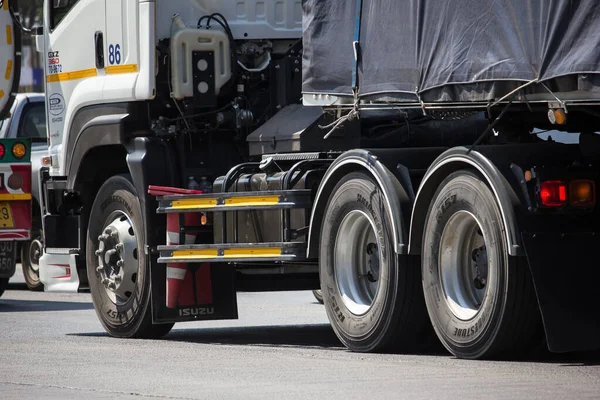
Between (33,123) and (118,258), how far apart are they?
24.2 feet

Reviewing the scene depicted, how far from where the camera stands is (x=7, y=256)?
15.9 m

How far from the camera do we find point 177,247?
1142 cm

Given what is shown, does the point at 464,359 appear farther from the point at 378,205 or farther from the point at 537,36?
the point at 537,36

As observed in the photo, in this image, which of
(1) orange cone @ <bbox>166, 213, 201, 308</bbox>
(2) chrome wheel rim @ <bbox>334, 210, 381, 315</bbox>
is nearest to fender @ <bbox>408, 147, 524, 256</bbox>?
(2) chrome wheel rim @ <bbox>334, 210, 381, 315</bbox>

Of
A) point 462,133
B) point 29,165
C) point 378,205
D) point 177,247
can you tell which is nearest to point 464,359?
point 378,205

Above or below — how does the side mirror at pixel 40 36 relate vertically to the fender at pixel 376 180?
above

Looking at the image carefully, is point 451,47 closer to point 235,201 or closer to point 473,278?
point 473,278

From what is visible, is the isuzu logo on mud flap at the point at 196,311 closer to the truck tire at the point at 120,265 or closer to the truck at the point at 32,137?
the truck tire at the point at 120,265

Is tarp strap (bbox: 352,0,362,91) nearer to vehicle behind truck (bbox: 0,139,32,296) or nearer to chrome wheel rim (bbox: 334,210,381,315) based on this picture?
chrome wheel rim (bbox: 334,210,381,315)

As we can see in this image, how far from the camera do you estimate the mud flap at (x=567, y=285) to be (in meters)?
8.52

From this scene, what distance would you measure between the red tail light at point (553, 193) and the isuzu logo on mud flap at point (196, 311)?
3847 millimetres

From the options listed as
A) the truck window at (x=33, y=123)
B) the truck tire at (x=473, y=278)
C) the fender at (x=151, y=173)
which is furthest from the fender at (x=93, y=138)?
the truck window at (x=33, y=123)

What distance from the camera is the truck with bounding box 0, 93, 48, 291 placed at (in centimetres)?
1886

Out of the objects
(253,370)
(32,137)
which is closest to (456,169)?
(253,370)
